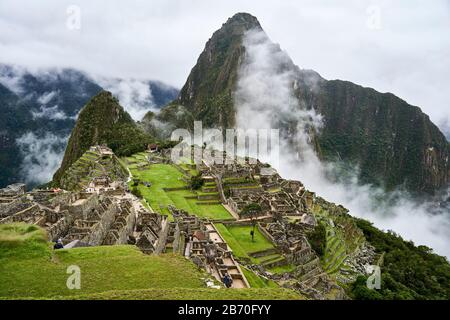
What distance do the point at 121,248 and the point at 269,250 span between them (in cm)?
1789

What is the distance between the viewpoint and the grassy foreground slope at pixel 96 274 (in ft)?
41.0

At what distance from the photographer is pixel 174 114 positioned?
425 ft

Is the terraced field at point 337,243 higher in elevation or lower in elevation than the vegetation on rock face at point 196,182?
lower

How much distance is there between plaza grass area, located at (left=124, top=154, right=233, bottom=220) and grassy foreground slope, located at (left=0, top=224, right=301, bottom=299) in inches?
715

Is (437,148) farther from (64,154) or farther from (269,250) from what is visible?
(269,250)

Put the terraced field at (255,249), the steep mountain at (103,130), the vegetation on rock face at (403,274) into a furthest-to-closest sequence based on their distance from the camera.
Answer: the steep mountain at (103,130) < the vegetation on rock face at (403,274) < the terraced field at (255,249)

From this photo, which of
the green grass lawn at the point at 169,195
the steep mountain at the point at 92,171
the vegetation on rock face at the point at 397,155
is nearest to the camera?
the green grass lawn at the point at 169,195

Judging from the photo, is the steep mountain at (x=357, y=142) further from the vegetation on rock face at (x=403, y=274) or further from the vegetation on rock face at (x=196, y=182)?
the vegetation on rock face at (x=196, y=182)

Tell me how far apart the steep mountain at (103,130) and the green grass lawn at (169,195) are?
2496 cm

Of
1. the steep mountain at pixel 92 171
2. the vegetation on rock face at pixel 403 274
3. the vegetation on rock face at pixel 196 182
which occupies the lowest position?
the vegetation on rock face at pixel 403 274

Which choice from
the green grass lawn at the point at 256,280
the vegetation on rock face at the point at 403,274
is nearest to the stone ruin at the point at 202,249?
the green grass lawn at the point at 256,280

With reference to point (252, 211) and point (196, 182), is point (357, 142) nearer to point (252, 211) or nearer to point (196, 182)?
point (196, 182)

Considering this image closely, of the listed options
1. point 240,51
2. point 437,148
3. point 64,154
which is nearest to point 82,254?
point 64,154

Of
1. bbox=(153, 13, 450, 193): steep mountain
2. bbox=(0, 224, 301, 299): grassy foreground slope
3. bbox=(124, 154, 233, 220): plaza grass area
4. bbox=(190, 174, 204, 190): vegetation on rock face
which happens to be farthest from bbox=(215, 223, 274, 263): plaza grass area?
bbox=(153, 13, 450, 193): steep mountain
